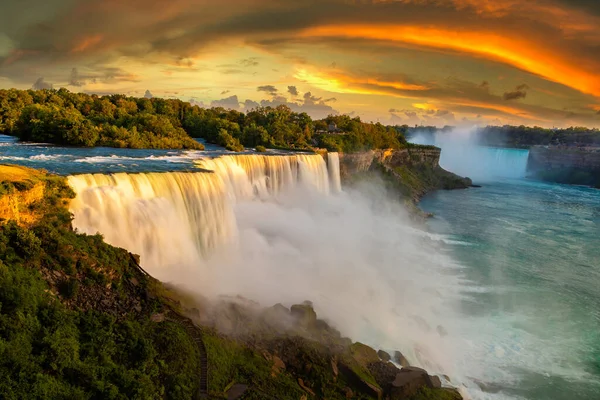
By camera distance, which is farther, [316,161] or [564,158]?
[564,158]

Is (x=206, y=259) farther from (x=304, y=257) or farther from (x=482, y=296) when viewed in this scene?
(x=482, y=296)

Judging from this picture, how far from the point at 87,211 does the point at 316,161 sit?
27.9 m

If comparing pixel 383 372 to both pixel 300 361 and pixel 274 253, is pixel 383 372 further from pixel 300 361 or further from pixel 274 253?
pixel 274 253

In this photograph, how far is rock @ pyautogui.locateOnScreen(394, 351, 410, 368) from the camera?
1483cm

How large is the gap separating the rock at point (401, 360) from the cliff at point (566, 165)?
83.6 meters

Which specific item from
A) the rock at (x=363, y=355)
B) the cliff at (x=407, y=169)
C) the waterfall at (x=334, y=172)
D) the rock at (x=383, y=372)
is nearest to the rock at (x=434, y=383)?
the rock at (x=383, y=372)

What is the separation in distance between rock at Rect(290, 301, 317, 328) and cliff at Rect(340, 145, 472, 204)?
115 ft

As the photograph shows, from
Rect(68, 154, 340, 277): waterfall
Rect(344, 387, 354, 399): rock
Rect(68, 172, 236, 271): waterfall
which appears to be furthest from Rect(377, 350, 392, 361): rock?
Rect(68, 172, 236, 271): waterfall

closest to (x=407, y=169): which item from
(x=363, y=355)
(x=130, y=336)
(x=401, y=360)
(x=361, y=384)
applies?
→ (x=401, y=360)

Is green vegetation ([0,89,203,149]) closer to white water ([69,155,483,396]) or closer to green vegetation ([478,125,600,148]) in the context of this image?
white water ([69,155,483,396])

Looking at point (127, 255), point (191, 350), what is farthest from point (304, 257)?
point (191, 350)

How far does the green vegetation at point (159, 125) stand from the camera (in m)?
34.3

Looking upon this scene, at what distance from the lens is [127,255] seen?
44.1ft

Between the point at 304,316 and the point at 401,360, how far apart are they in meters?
3.72
